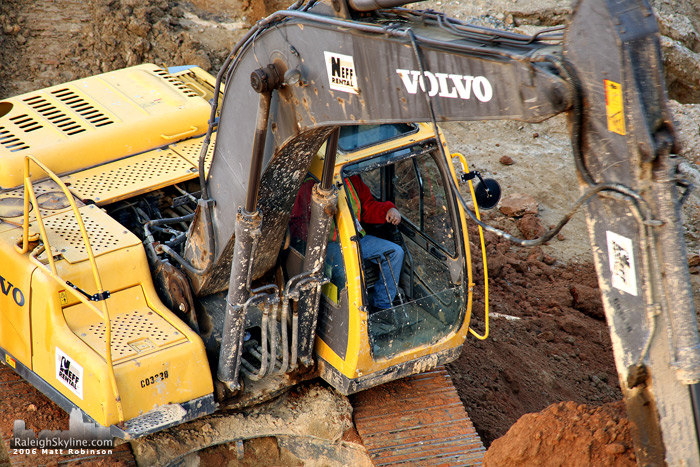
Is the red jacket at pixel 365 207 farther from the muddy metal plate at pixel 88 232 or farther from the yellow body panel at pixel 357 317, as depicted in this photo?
the muddy metal plate at pixel 88 232

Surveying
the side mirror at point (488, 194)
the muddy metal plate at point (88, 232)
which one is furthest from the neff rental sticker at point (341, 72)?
the muddy metal plate at point (88, 232)

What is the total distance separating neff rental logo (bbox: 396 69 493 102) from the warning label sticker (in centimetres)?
51

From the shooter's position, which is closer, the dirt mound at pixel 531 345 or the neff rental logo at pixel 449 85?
the neff rental logo at pixel 449 85

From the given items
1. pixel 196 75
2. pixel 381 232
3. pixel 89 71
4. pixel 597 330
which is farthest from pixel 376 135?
pixel 89 71

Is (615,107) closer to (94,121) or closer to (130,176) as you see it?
(130,176)

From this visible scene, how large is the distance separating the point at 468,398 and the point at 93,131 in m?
3.58

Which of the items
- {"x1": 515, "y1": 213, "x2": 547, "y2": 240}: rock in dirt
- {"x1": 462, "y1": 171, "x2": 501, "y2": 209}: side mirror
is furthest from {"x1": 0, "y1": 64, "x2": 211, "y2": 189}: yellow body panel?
{"x1": 515, "y1": 213, "x2": 547, "y2": 240}: rock in dirt

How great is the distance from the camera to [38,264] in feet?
17.0

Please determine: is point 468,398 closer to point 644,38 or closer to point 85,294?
point 85,294

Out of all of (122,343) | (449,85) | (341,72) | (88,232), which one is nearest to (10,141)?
(88,232)

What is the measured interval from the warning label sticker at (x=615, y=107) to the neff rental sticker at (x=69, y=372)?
3.61m

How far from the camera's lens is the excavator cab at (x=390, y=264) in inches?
208

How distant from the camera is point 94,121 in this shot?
6285 mm

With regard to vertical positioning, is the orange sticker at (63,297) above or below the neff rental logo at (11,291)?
above
